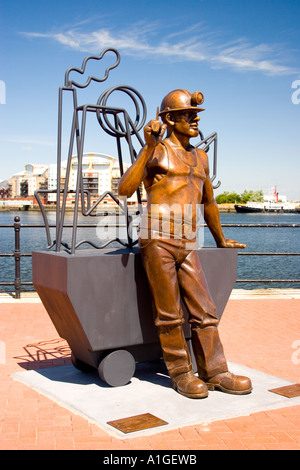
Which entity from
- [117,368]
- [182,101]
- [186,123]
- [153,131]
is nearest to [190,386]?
[117,368]

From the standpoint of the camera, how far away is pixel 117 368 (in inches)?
170

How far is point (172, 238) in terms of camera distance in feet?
13.9

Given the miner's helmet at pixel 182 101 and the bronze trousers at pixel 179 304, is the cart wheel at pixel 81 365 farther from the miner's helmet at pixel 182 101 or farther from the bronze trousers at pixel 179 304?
the miner's helmet at pixel 182 101

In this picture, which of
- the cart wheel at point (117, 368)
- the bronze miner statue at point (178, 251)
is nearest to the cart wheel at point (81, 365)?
the cart wheel at point (117, 368)

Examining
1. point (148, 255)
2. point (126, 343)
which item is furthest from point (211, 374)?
point (148, 255)

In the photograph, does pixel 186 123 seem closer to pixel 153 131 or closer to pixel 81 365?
pixel 153 131

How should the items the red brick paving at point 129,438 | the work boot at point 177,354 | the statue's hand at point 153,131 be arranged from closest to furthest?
the red brick paving at point 129,438, the statue's hand at point 153,131, the work boot at point 177,354

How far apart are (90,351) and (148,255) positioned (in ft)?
2.67

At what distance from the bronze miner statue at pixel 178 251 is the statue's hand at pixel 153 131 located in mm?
50

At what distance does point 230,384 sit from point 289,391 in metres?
0.47

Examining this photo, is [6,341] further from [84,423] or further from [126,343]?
[84,423]

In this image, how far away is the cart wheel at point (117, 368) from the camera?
4270mm

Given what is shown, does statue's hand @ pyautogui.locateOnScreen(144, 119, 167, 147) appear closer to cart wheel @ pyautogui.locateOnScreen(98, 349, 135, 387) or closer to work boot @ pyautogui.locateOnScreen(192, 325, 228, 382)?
work boot @ pyautogui.locateOnScreen(192, 325, 228, 382)
